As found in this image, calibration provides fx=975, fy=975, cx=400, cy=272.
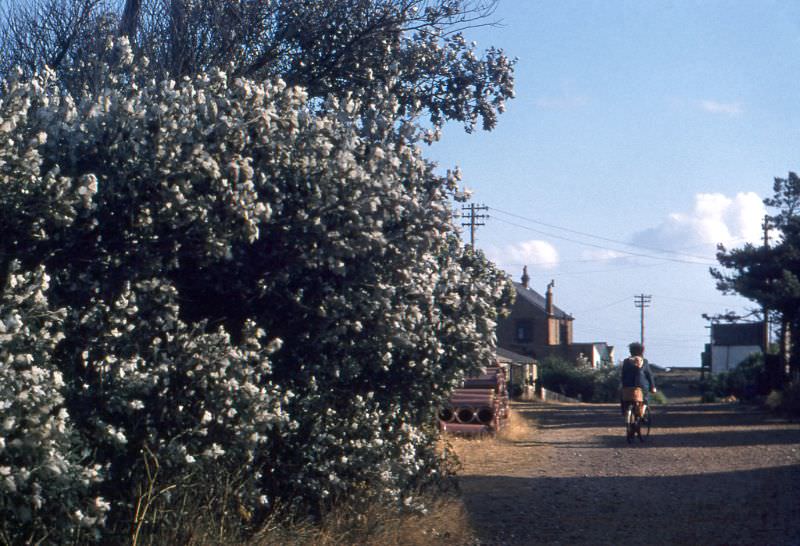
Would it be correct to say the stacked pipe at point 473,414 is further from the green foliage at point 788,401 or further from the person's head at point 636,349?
the green foliage at point 788,401

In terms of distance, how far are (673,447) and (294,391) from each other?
11.6 m

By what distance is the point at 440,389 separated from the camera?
805 cm

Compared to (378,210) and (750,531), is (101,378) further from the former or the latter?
(750,531)

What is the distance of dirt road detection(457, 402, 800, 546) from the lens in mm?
8680

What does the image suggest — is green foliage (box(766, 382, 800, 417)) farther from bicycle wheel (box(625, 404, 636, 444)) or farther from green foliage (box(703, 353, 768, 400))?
bicycle wheel (box(625, 404, 636, 444))

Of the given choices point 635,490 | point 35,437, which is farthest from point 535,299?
point 35,437

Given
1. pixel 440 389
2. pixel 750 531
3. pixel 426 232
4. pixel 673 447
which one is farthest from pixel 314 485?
pixel 673 447

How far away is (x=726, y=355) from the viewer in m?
93.6

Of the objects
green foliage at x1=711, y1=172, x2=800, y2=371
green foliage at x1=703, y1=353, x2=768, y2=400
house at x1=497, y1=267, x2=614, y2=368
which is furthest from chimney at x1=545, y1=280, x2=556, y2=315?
green foliage at x1=711, y1=172, x2=800, y2=371

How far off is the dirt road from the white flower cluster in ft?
14.0

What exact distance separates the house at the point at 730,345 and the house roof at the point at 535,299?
17700mm

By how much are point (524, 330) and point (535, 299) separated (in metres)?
2.97

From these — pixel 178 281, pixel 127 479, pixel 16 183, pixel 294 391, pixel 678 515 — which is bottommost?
pixel 678 515

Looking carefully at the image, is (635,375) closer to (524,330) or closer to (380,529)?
(380,529)
